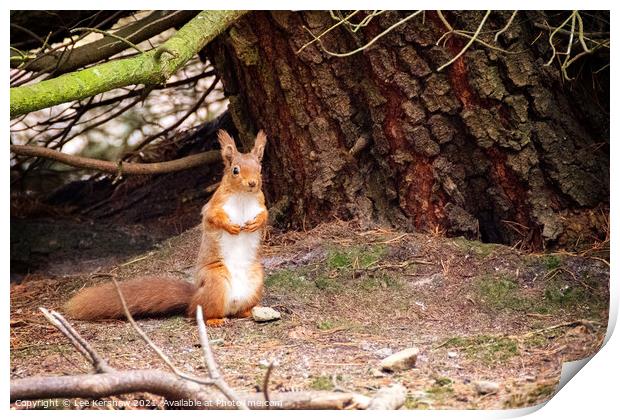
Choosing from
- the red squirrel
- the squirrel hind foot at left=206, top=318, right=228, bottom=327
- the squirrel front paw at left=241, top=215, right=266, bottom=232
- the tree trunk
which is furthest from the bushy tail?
the tree trunk

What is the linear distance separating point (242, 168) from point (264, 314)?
38cm

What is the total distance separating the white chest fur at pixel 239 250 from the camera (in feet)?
7.48

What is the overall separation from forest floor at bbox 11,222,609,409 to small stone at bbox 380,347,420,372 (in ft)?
0.08

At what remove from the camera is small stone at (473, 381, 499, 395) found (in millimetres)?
1848

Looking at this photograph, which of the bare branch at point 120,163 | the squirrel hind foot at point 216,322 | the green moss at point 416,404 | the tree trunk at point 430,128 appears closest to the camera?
the green moss at point 416,404

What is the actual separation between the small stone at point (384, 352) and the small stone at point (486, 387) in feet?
0.75

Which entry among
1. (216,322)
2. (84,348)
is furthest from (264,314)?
(84,348)

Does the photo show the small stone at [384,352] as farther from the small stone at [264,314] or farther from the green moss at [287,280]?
the green moss at [287,280]

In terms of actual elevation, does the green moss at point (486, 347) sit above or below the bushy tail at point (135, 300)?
below

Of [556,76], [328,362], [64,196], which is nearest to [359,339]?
[328,362]

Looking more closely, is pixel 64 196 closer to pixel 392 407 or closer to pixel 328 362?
pixel 328 362

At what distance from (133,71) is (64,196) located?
1.57 metres

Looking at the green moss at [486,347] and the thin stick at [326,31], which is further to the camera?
the thin stick at [326,31]

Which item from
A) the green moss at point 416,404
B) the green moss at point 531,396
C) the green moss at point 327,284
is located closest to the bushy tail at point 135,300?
the green moss at point 327,284
